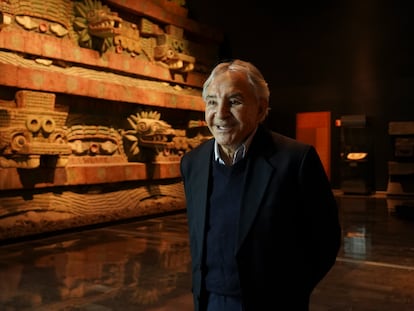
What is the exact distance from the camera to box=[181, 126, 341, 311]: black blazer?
1.79 m

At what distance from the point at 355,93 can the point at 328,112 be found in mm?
868

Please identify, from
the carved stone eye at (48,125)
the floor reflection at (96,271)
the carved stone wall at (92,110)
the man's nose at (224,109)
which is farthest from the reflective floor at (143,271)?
the man's nose at (224,109)

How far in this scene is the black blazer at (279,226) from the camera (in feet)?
5.87

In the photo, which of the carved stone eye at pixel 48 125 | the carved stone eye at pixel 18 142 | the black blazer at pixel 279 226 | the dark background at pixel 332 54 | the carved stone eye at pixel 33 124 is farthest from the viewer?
the dark background at pixel 332 54

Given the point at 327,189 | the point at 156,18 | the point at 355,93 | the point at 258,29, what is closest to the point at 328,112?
the point at 355,93

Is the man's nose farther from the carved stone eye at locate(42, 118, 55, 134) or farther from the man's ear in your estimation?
the carved stone eye at locate(42, 118, 55, 134)

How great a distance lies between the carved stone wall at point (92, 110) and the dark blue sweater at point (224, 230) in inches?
207

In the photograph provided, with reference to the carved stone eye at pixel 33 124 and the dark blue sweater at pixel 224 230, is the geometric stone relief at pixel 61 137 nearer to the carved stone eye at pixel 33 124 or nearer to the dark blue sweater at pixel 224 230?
the carved stone eye at pixel 33 124

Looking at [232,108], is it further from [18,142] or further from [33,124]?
[33,124]

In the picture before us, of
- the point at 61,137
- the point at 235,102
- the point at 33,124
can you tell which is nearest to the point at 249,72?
the point at 235,102

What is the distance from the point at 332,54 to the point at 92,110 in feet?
19.7

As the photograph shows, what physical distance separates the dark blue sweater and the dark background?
29.3 ft

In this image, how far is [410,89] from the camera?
12.2 meters

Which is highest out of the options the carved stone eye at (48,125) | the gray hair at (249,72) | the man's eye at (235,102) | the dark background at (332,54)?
the dark background at (332,54)
